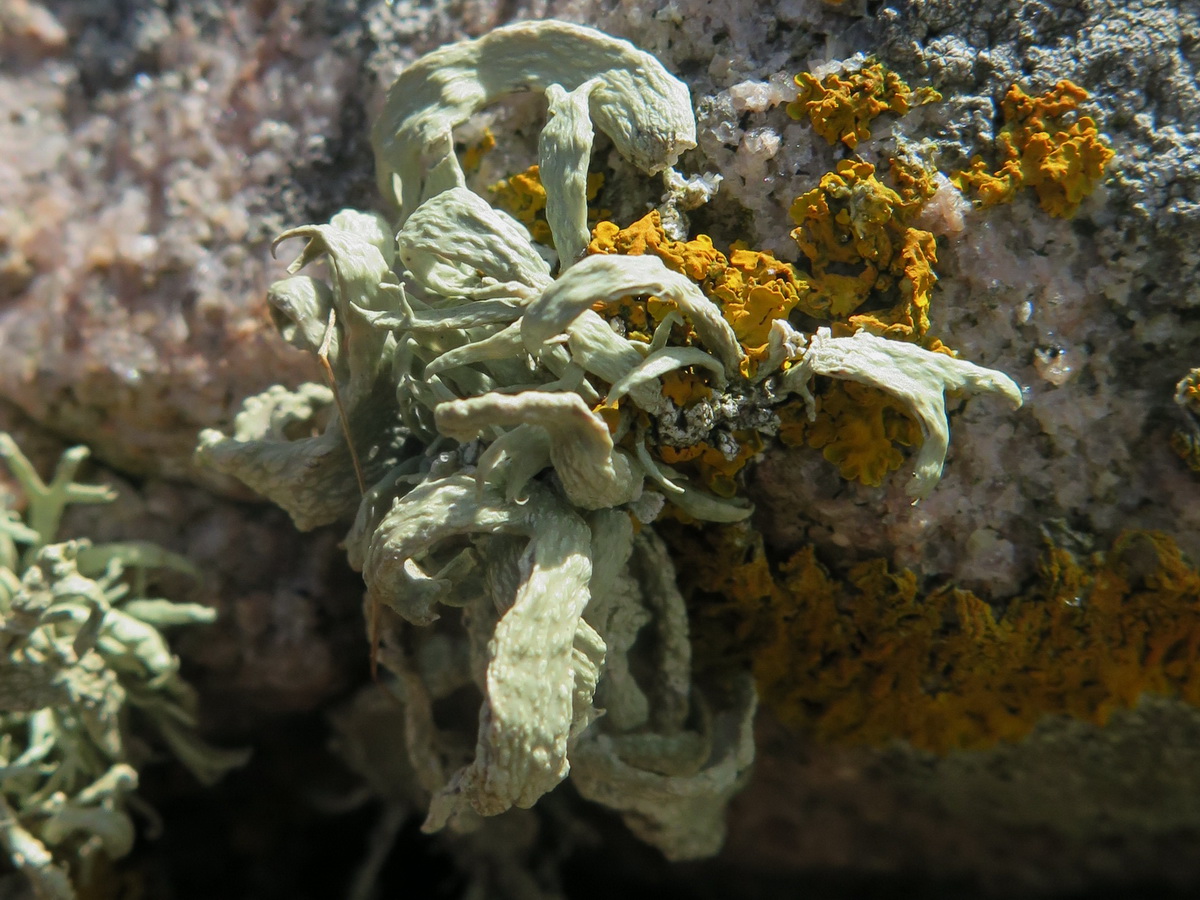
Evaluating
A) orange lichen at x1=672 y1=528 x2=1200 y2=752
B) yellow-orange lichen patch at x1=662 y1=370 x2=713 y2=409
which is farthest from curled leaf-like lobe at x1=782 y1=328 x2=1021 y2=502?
orange lichen at x1=672 y1=528 x2=1200 y2=752

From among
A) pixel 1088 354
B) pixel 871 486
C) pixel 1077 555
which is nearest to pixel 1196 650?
pixel 1077 555

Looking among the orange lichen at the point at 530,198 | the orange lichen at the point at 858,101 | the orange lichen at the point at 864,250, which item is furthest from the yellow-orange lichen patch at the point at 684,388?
the orange lichen at the point at 858,101

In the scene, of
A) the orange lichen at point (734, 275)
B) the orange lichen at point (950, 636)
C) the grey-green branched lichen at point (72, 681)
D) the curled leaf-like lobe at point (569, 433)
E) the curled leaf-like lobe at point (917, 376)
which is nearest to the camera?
the curled leaf-like lobe at point (569, 433)

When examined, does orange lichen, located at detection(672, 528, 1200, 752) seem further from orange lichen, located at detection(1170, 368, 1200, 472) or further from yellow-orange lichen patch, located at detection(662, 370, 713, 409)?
yellow-orange lichen patch, located at detection(662, 370, 713, 409)

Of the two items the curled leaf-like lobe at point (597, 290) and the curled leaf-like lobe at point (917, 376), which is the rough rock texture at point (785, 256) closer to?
the curled leaf-like lobe at point (917, 376)

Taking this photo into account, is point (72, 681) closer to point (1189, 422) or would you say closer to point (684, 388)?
point (684, 388)

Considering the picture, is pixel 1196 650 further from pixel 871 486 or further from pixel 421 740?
pixel 421 740
